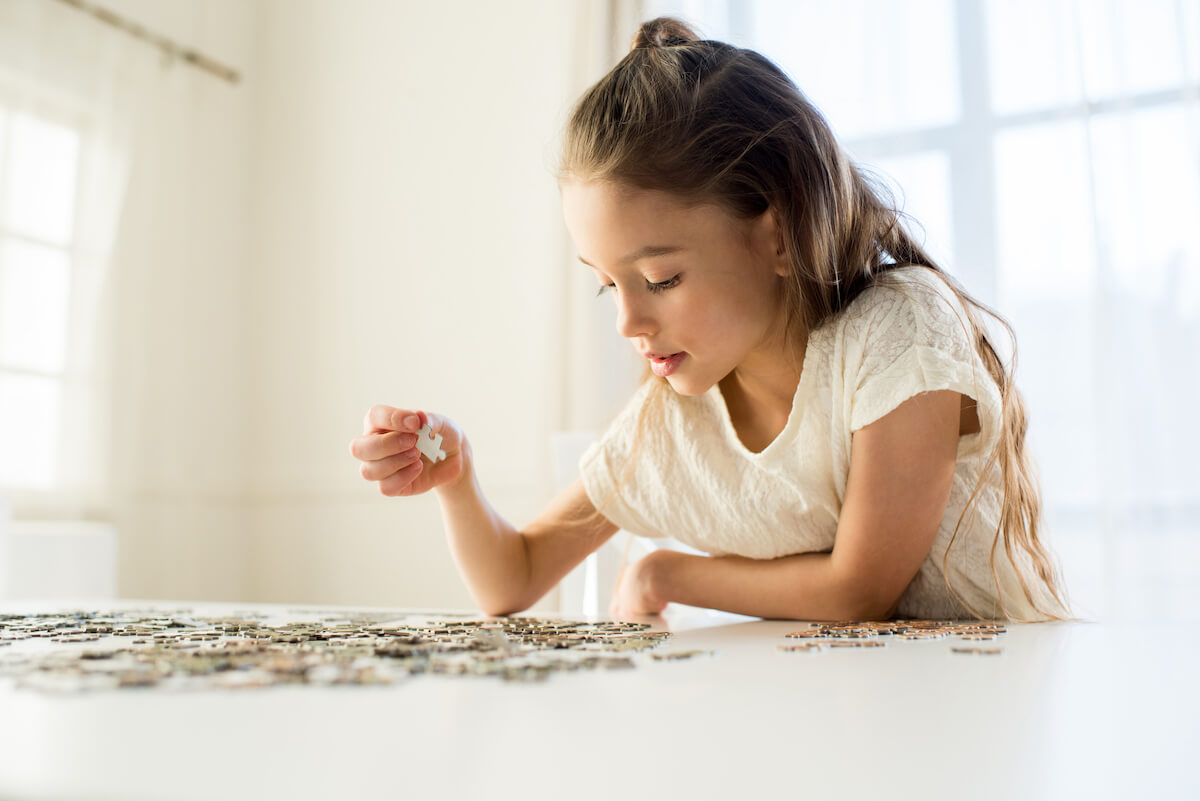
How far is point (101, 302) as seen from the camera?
11.6 ft

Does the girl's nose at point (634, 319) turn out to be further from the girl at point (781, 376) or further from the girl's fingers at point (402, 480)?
the girl's fingers at point (402, 480)

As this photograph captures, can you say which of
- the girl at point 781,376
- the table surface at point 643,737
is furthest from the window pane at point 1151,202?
the table surface at point 643,737

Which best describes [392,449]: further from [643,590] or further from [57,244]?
[57,244]

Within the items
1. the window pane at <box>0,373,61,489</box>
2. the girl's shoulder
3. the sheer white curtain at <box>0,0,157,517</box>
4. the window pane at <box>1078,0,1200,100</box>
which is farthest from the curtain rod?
the girl's shoulder

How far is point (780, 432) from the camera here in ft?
4.06

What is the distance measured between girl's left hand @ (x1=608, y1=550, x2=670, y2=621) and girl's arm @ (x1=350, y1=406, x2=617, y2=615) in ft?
0.67

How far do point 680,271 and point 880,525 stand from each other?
0.37 meters

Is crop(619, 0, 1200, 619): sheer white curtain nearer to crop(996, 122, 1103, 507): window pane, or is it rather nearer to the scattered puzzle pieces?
crop(996, 122, 1103, 507): window pane

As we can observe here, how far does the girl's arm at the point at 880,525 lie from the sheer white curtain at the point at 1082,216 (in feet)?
5.53

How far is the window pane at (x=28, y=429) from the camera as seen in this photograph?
10.5 feet

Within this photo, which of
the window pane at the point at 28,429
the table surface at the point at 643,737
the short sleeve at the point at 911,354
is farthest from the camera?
the window pane at the point at 28,429

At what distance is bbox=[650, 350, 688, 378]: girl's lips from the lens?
1.18 metres

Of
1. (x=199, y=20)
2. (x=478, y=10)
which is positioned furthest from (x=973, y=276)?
(x=199, y=20)

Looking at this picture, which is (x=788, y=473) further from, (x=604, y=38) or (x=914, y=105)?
(x=604, y=38)
